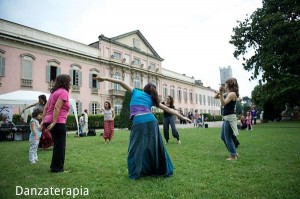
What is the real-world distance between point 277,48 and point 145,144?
19.8m

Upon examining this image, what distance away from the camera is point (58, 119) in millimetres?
4496

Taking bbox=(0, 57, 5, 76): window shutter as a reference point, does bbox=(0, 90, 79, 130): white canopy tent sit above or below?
below

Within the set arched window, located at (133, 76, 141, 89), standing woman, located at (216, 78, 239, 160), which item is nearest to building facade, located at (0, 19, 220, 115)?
arched window, located at (133, 76, 141, 89)

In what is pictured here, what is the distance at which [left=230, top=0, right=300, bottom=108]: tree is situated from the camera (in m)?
19.0

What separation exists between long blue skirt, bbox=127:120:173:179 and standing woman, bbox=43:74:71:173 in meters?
1.43

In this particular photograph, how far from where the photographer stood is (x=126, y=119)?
23688mm

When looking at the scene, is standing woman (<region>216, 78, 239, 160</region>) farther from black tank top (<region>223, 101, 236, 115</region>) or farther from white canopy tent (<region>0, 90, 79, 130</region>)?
white canopy tent (<region>0, 90, 79, 130</region>)

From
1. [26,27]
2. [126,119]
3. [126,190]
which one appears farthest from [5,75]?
[126,190]

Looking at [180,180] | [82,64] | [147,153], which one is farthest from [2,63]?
[180,180]

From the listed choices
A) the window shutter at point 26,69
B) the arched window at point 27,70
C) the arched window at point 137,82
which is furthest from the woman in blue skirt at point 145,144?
the arched window at point 137,82

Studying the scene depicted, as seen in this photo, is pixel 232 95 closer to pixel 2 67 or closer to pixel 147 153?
pixel 147 153

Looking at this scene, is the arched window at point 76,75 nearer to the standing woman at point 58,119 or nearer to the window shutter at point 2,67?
the window shutter at point 2,67

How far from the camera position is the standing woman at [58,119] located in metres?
Answer: 4.42

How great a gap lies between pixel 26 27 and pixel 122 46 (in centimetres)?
1412
